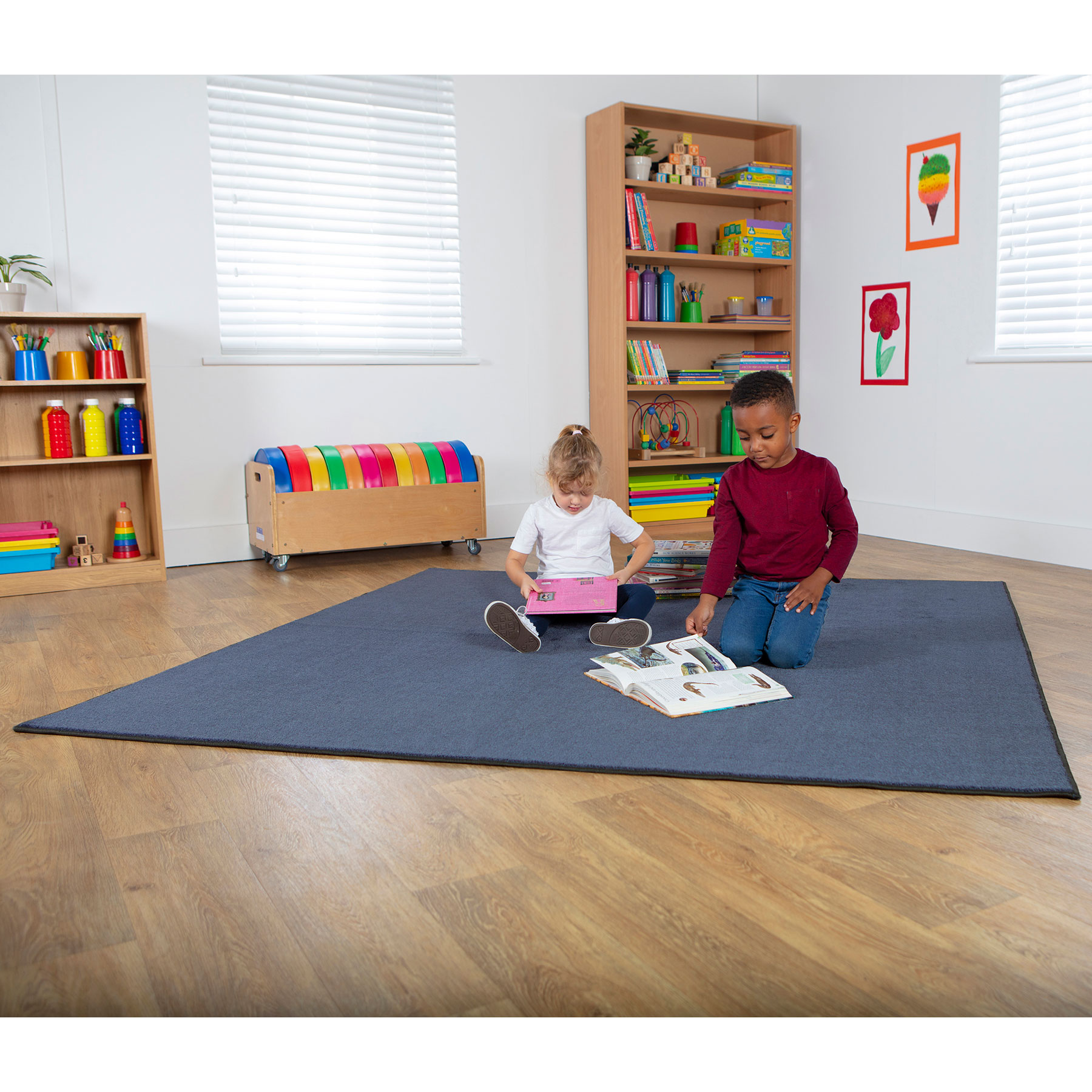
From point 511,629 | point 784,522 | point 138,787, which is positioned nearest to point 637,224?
point 784,522

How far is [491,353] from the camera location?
4965 mm

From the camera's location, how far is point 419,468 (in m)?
4.40

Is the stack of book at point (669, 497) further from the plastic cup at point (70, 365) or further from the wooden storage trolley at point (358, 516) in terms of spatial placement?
the plastic cup at point (70, 365)

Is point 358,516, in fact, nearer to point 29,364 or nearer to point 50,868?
point 29,364

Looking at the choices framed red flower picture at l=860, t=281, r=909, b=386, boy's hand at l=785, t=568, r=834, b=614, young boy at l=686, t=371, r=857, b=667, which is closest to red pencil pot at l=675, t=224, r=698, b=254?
framed red flower picture at l=860, t=281, r=909, b=386

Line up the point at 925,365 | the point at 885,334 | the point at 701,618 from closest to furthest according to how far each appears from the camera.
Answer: the point at 701,618 → the point at 925,365 → the point at 885,334

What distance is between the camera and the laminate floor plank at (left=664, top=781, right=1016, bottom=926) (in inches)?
54.0

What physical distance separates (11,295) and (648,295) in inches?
111

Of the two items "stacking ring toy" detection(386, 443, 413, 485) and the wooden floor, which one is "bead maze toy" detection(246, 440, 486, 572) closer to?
"stacking ring toy" detection(386, 443, 413, 485)

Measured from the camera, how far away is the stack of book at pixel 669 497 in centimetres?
503

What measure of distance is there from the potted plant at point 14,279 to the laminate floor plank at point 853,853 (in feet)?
10.7

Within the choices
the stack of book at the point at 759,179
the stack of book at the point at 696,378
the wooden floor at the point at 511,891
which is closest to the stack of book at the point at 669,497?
the stack of book at the point at 696,378
